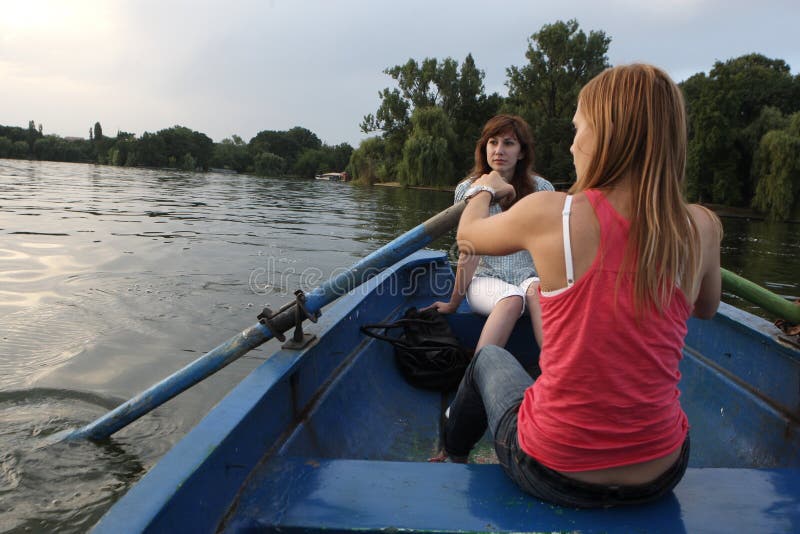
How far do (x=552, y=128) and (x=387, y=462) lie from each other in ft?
108

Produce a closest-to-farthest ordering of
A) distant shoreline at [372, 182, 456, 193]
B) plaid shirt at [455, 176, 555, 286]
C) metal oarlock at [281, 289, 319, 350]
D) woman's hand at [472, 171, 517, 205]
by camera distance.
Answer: woman's hand at [472, 171, 517, 205] < metal oarlock at [281, 289, 319, 350] < plaid shirt at [455, 176, 555, 286] < distant shoreline at [372, 182, 456, 193]

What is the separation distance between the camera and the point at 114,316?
4.28 metres

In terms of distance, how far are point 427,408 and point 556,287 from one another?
1.59m

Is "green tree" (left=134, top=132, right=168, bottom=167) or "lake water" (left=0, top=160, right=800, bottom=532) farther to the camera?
"green tree" (left=134, top=132, right=168, bottom=167)

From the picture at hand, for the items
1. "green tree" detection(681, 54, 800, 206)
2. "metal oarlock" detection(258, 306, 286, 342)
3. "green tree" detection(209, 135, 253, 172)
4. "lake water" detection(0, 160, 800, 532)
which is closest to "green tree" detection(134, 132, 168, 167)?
"green tree" detection(209, 135, 253, 172)

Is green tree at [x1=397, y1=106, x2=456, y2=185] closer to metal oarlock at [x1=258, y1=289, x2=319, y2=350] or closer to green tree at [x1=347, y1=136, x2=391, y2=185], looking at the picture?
green tree at [x1=347, y1=136, x2=391, y2=185]

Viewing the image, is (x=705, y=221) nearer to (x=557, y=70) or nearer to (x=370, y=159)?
(x=370, y=159)

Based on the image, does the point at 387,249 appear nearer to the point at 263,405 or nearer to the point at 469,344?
the point at 263,405

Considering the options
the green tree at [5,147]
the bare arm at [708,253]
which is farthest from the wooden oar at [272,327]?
the green tree at [5,147]

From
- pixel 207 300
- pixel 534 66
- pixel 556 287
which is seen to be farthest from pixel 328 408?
pixel 534 66

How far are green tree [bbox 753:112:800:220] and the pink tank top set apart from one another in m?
21.4

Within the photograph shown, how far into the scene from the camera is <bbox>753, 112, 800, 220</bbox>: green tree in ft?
59.2

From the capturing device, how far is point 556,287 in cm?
106

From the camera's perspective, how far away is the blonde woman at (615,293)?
100cm
